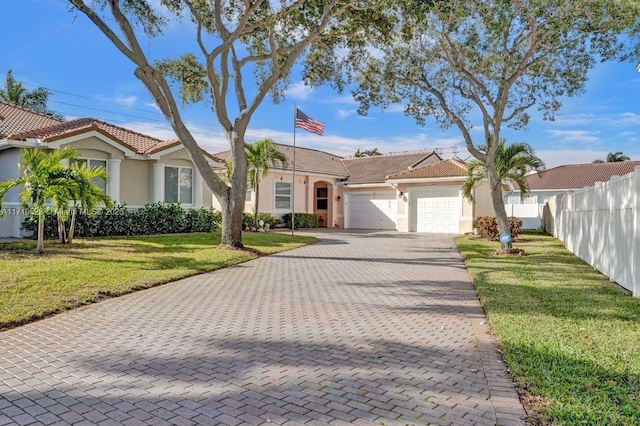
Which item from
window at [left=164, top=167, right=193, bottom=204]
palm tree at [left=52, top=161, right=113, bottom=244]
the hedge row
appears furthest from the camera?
window at [left=164, top=167, right=193, bottom=204]

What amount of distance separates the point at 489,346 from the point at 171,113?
38.8ft

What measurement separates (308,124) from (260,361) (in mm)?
18755

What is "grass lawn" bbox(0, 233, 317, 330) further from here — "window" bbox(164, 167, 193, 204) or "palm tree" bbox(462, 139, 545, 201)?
"palm tree" bbox(462, 139, 545, 201)

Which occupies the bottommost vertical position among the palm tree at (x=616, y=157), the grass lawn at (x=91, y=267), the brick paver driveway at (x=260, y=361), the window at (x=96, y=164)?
the brick paver driveway at (x=260, y=361)

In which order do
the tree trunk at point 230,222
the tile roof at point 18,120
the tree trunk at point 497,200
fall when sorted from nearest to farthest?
the tree trunk at point 230,222 < the tree trunk at point 497,200 < the tile roof at point 18,120

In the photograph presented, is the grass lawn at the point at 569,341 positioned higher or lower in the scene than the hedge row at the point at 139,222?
lower

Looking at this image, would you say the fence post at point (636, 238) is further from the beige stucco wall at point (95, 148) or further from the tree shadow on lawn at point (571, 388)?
the beige stucco wall at point (95, 148)

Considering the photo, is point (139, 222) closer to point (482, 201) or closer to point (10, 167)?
point (10, 167)

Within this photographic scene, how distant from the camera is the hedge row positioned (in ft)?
52.2

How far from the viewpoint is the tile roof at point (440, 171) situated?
82.1 ft

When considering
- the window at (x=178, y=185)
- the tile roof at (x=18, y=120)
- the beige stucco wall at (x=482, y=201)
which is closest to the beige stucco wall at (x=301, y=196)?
the window at (x=178, y=185)

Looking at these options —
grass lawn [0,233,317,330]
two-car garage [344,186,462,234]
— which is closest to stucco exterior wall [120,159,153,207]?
grass lawn [0,233,317,330]

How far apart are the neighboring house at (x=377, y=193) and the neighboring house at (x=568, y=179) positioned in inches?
576

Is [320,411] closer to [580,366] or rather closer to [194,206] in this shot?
[580,366]
